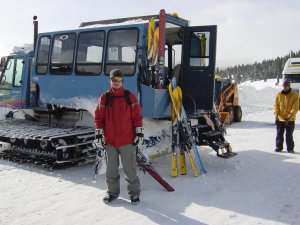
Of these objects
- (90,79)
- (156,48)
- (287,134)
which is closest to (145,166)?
(156,48)

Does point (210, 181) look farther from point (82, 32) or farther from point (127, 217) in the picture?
point (82, 32)

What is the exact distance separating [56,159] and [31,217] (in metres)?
2.31

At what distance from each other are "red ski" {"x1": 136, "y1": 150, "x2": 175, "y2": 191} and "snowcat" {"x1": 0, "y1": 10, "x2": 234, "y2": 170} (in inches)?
36.4

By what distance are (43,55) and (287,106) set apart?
5.78m

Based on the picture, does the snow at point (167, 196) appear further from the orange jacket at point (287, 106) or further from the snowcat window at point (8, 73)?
the snowcat window at point (8, 73)

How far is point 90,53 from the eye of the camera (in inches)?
308

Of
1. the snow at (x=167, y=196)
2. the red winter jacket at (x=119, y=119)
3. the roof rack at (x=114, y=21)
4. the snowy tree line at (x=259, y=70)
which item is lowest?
the snow at (x=167, y=196)

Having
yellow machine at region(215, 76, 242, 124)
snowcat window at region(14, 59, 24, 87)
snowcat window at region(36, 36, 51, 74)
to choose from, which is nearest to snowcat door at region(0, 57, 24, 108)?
snowcat window at region(14, 59, 24, 87)

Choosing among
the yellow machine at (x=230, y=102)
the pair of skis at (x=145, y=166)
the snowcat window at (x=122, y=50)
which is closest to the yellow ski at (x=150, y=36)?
the snowcat window at (x=122, y=50)

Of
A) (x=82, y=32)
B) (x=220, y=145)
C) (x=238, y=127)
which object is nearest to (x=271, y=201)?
(x=220, y=145)

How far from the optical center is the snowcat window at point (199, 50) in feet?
26.3

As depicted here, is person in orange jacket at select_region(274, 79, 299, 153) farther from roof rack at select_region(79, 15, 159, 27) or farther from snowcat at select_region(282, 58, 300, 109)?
snowcat at select_region(282, 58, 300, 109)

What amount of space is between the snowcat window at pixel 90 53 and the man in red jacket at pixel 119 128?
234 cm

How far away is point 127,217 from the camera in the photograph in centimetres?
487
